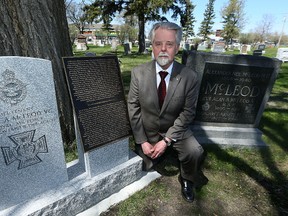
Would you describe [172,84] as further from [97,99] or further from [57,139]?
[57,139]

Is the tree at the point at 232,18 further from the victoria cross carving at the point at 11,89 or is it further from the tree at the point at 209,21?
the victoria cross carving at the point at 11,89

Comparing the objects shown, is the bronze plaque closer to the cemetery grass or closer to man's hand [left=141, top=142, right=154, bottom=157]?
man's hand [left=141, top=142, right=154, bottom=157]

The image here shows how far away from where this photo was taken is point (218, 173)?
129 inches

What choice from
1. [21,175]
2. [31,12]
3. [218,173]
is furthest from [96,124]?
[218,173]

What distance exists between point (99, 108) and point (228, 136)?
277 cm

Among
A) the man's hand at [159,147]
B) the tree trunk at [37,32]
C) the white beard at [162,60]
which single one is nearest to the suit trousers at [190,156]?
the man's hand at [159,147]

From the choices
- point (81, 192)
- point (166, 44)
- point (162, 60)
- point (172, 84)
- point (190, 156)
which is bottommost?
point (81, 192)

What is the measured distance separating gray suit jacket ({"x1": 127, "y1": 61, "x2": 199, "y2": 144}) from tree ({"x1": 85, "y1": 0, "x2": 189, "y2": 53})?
59.9 ft

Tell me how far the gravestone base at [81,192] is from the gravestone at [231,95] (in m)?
1.74

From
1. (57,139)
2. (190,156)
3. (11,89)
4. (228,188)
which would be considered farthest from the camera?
(228,188)

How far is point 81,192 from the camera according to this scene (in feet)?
7.62

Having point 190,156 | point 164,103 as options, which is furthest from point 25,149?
point 190,156

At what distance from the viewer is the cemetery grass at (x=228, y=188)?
260cm

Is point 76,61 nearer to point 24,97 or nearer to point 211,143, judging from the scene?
point 24,97
